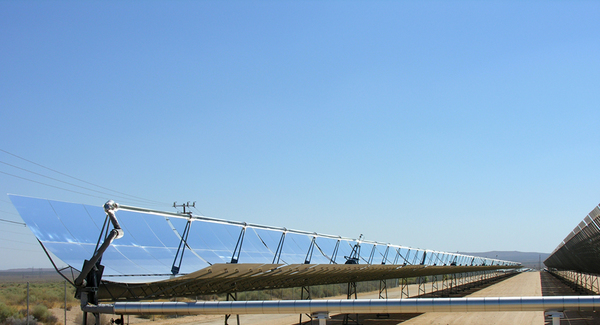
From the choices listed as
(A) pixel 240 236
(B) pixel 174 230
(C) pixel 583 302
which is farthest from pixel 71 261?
(C) pixel 583 302

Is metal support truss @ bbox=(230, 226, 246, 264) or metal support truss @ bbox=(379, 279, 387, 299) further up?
metal support truss @ bbox=(230, 226, 246, 264)

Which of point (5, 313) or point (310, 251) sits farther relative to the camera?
point (5, 313)

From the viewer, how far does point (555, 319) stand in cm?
1303

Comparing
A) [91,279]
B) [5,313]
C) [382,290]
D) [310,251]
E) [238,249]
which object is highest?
[238,249]

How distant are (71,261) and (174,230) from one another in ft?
19.7

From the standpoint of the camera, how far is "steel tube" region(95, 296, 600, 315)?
42.6 ft

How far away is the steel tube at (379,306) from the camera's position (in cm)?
1298

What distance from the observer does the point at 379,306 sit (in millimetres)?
14055

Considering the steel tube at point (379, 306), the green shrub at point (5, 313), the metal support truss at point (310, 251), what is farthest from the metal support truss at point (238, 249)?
the green shrub at point (5, 313)

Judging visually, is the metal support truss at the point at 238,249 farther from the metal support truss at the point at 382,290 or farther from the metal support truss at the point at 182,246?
the metal support truss at the point at 382,290

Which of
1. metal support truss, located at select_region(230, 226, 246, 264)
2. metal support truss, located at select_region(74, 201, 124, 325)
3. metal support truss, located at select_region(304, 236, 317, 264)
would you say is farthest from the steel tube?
metal support truss, located at select_region(304, 236, 317, 264)

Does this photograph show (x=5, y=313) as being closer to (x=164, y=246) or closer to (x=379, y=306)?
(x=164, y=246)

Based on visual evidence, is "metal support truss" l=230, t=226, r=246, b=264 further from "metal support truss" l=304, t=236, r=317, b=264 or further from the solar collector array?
"metal support truss" l=304, t=236, r=317, b=264

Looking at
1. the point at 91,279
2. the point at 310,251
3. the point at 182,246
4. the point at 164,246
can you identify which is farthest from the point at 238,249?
the point at 91,279
